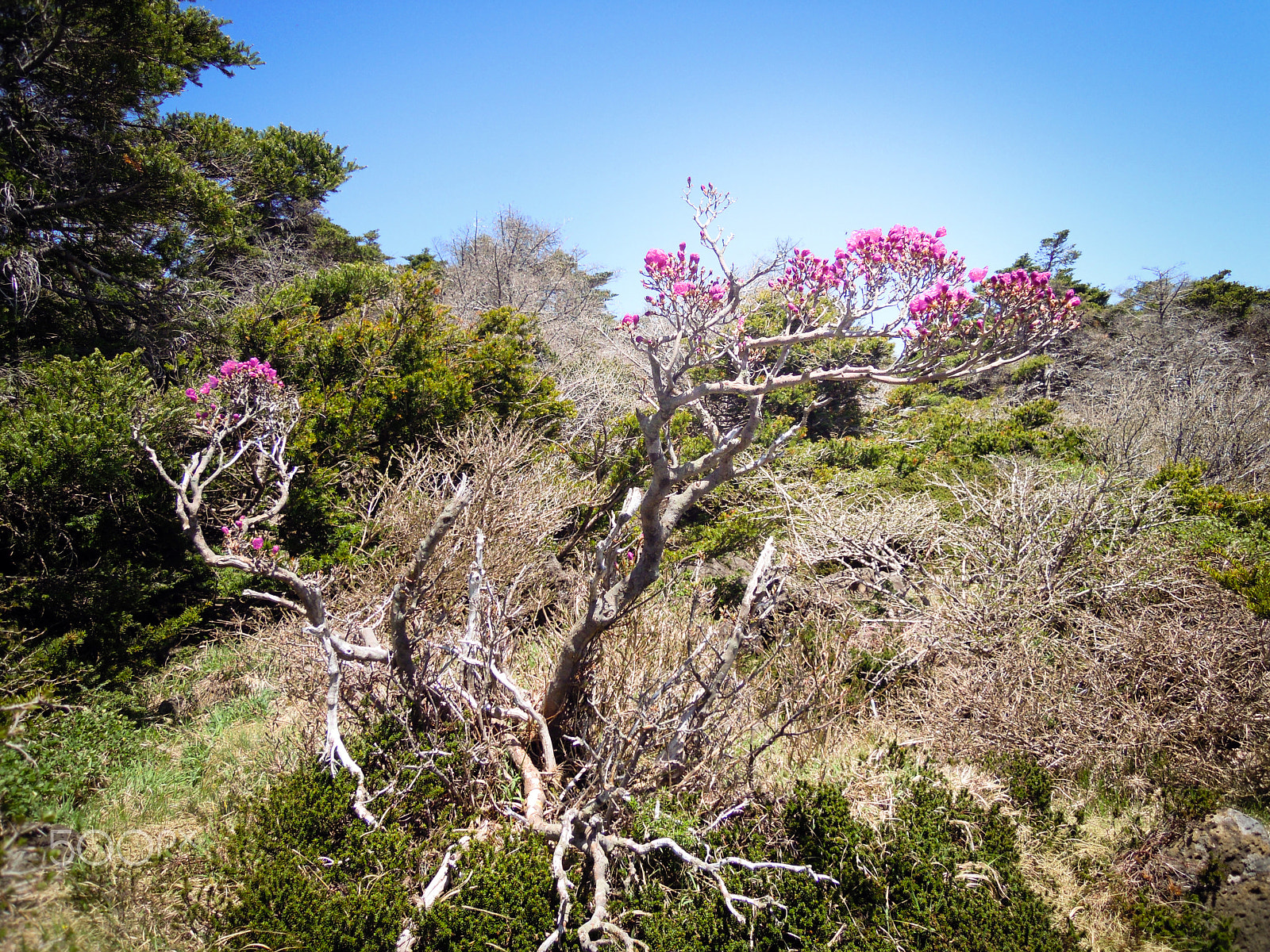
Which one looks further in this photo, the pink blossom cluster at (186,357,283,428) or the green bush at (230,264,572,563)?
the green bush at (230,264,572,563)

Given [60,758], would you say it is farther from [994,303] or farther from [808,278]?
[994,303]

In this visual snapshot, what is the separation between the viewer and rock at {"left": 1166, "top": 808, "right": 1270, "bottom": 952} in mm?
2793

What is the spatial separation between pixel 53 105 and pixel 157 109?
113 cm

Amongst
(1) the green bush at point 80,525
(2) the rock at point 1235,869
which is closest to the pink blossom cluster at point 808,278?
(2) the rock at point 1235,869

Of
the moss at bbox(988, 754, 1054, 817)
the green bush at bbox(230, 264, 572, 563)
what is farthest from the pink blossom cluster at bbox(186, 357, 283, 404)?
the moss at bbox(988, 754, 1054, 817)

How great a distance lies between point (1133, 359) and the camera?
18.1 metres

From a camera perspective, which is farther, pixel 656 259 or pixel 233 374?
pixel 233 374

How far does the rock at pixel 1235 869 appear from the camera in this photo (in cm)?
279

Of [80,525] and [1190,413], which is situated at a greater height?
[1190,413]

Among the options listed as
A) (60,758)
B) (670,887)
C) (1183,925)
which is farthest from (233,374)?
(1183,925)

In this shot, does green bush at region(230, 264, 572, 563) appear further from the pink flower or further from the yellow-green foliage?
the yellow-green foliage

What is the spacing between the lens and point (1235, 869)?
2.94m

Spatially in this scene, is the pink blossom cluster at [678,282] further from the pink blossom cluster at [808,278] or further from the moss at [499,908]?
the moss at [499,908]

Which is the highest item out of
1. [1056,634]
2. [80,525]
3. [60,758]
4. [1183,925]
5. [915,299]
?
[915,299]
